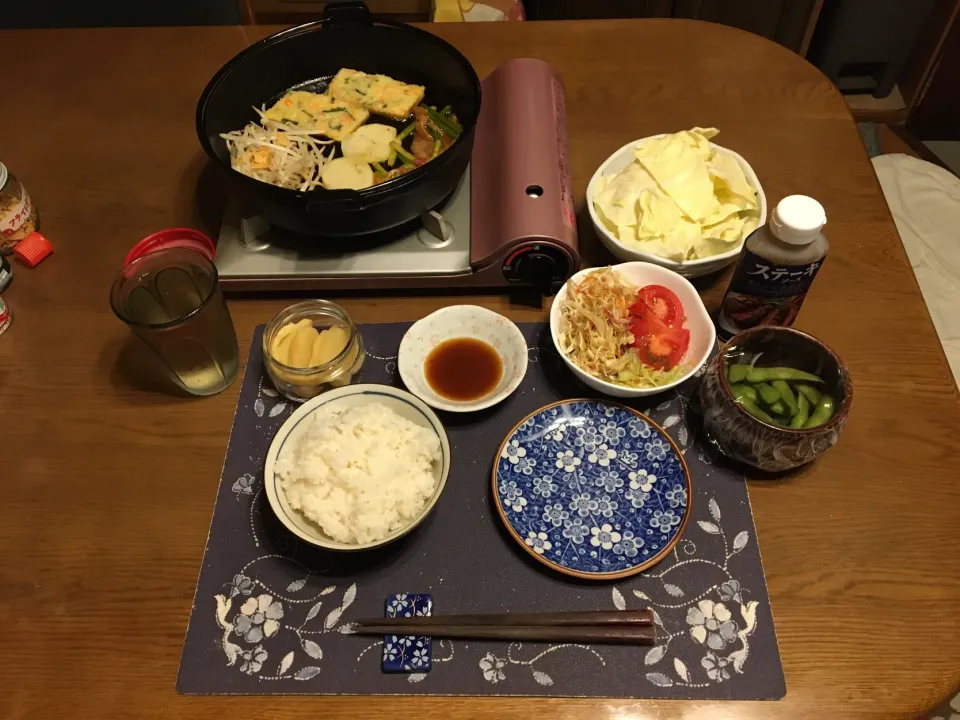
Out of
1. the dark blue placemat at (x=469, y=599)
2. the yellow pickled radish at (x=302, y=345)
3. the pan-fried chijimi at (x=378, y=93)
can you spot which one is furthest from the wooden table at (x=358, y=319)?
the pan-fried chijimi at (x=378, y=93)

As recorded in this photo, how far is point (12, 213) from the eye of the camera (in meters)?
1.44

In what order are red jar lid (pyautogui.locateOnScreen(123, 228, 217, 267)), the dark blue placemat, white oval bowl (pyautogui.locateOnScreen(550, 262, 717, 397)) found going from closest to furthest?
the dark blue placemat < white oval bowl (pyautogui.locateOnScreen(550, 262, 717, 397)) < red jar lid (pyautogui.locateOnScreen(123, 228, 217, 267))

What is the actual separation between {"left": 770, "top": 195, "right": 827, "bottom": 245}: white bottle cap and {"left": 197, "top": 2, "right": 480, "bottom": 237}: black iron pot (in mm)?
569

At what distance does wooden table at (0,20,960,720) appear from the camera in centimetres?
99

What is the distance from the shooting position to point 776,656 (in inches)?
38.7

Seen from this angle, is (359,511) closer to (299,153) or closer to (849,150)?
(299,153)

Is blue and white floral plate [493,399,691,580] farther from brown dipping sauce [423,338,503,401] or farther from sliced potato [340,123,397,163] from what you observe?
sliced potato [340,123,397,163]

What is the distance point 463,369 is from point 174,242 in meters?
0.68

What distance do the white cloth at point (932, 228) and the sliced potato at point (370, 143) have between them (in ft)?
4.73

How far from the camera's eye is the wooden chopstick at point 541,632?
997 mm

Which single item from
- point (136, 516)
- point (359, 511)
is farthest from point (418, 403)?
point (136, 516)

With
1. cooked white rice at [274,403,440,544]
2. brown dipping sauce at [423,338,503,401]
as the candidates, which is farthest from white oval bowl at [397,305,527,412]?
cooked white rice at [274,403,440,544]

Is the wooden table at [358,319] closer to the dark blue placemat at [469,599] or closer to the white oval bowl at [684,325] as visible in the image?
the dark blue placemat at [469,599]

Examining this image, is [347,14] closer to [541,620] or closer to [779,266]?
[779,266]
